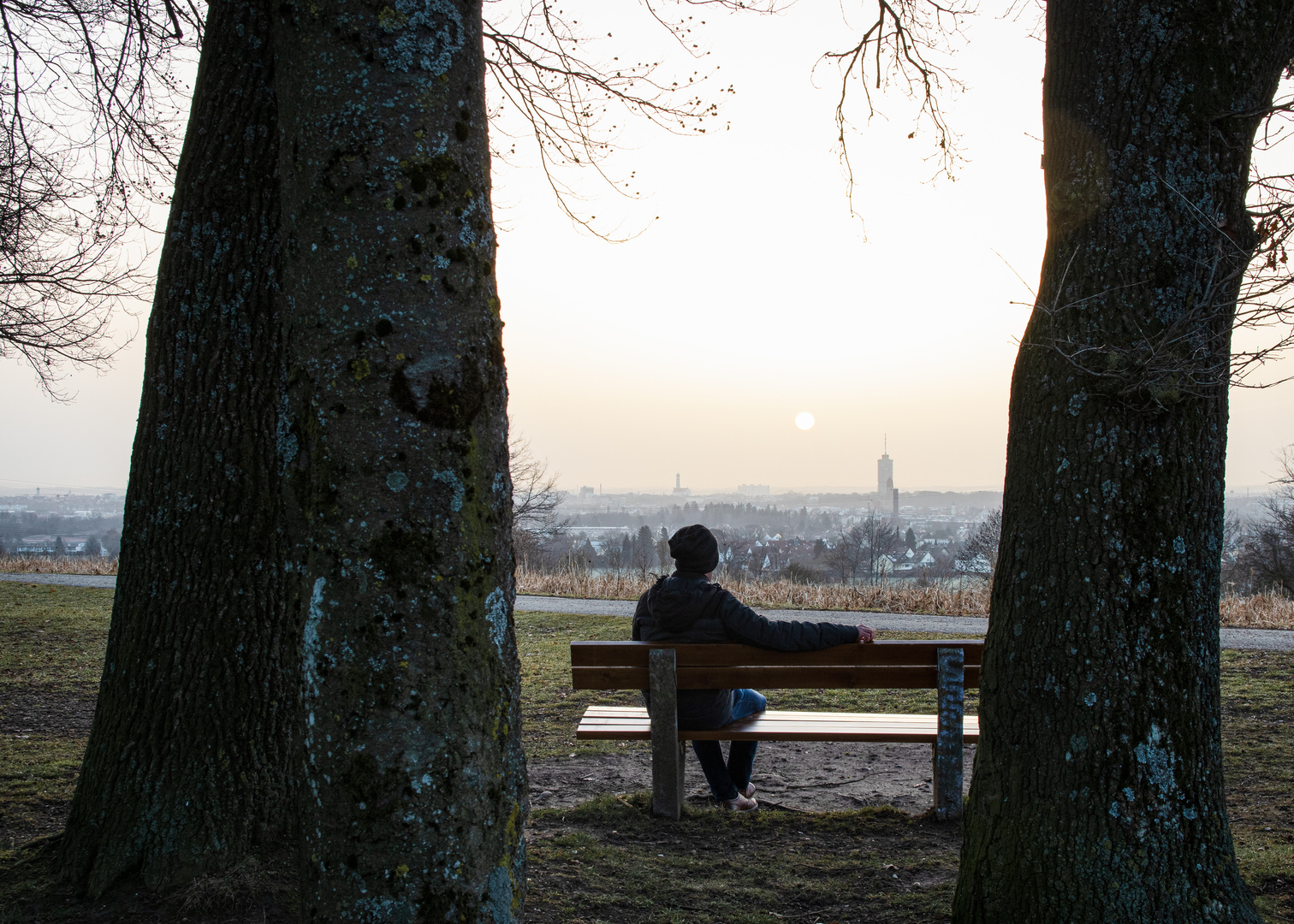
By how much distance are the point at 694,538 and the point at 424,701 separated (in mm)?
2563

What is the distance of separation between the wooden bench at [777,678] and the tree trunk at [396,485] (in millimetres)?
2196

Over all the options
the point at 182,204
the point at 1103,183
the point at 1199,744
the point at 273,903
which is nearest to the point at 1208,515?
the point at 1199,744

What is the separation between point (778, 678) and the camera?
4145mm

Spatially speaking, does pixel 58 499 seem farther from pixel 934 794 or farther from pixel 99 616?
pixel 934 794

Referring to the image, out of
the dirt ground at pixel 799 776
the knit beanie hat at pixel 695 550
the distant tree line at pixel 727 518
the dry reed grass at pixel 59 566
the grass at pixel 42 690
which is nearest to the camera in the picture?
the grass at pixel 42 690

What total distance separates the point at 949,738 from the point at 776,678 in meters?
0.83

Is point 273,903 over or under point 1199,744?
Answer: under

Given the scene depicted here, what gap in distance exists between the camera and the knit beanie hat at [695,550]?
4.32m

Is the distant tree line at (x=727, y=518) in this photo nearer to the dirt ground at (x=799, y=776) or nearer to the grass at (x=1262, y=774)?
the grass at (x=1262, y=774)

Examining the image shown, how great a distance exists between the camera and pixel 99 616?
487 inches

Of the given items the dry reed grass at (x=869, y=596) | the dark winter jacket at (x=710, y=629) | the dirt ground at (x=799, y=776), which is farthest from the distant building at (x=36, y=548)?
the dark winter jacket at (x=710, y=629)

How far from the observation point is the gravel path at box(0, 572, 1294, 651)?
11134 millimetres

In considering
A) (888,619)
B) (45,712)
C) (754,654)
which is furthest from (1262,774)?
(888,619)

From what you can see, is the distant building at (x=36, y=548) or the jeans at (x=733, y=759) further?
Result: the distant building at (x=36, y=548)
